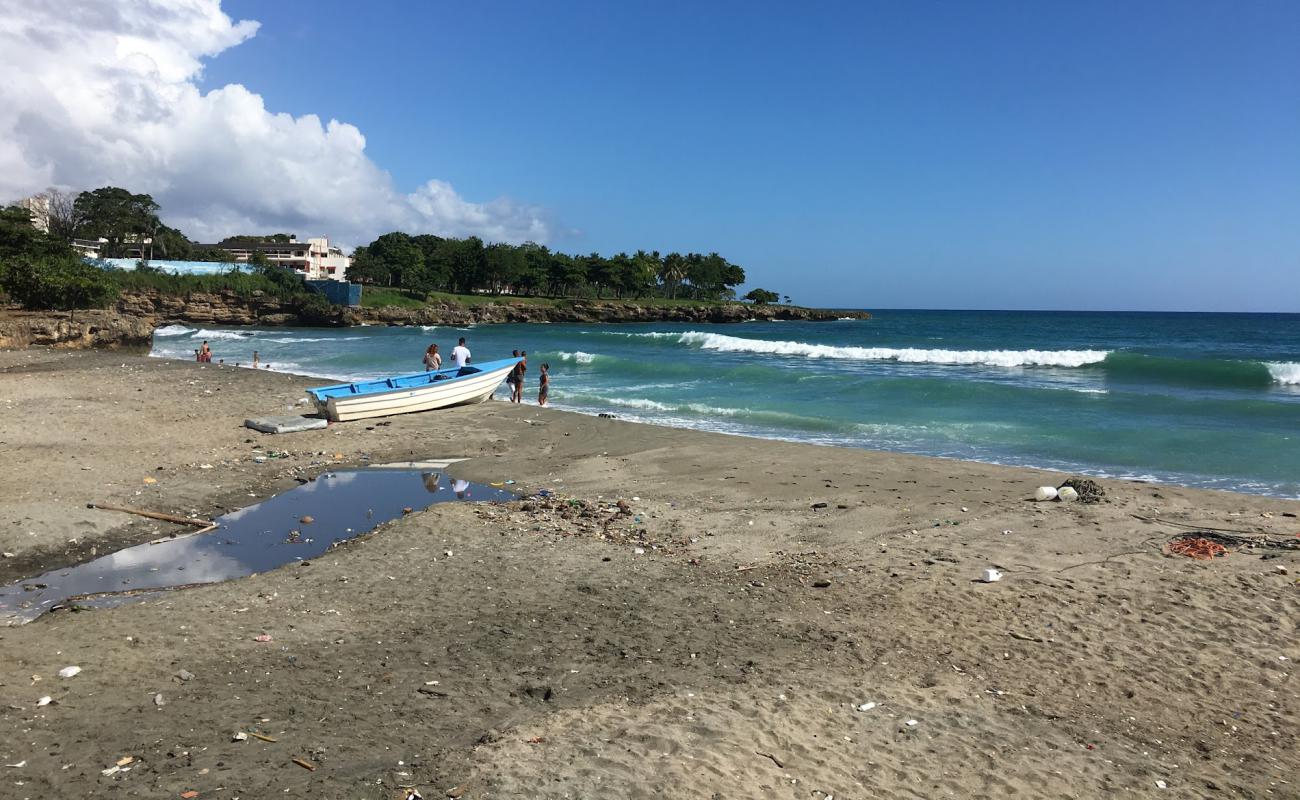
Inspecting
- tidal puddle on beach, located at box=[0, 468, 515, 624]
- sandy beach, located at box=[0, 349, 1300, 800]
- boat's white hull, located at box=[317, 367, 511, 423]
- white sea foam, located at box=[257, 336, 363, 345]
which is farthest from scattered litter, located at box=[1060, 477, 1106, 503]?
white sea foam, located at box=[257, 336, 363, 345]

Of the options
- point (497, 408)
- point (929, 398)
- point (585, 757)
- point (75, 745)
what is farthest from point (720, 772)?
point (929, 398)

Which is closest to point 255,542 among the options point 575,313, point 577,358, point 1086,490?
point 1086,490

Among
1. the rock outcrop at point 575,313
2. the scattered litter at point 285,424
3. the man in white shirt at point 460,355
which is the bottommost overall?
the scattered litter at point 285,424

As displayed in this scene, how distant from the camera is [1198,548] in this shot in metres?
8.42

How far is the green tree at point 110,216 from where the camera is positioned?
8838 cm

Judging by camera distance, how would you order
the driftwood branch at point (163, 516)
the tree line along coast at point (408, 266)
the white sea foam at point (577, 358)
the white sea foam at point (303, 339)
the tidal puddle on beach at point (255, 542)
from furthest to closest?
the tree line along coast at point (408, 266) < the white sea foam at point (303, 339) < the white sea foam at point (577, 358) < the driftwood branch at point (163, 516) < the tidal puddle on beach at point (255, 542)

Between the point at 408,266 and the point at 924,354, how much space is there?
66255 mm

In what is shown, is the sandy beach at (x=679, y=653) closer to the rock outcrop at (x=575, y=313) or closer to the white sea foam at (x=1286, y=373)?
the white sea foam at (x=1286, y=373)

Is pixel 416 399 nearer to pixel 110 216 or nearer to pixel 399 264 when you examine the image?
pixel 399 264

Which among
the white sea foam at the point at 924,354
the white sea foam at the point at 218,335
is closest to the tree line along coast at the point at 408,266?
the white sea foam at the point at 218,335

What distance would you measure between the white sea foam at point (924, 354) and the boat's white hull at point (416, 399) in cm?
2721

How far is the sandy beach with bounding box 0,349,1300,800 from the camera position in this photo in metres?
4.46

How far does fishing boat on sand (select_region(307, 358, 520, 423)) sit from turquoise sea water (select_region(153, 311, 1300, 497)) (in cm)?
306

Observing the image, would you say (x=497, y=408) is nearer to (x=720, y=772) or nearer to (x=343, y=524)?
(x=343, y=524)
